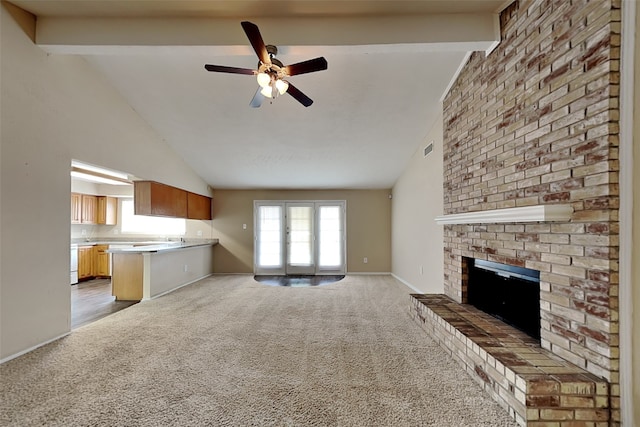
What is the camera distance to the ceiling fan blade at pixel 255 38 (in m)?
1.94

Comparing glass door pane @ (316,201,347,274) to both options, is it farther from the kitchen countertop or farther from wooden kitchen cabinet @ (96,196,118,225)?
wooden kitchen cabinet @ (96,196,118,225)

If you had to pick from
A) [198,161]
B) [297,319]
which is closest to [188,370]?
[297,319]

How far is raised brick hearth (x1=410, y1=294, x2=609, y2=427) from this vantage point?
1669 mm

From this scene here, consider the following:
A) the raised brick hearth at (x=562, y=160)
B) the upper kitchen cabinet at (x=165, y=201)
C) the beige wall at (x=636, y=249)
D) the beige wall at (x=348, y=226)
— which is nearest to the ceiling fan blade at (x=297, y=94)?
the raised brick hearth at (x=562, y=160)

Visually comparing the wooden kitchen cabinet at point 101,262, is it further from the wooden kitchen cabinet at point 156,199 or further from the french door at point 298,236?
the french door at point 298,236

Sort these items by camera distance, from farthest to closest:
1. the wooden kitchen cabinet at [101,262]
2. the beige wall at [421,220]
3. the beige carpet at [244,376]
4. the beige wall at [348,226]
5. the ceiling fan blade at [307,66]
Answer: the beige wall at [348,226] → the wooden kitchen cabinet at [101,262] → the beige wall at [421,220] → the ceiling fan blade at [307,66] → the beige carpet at [244,376]

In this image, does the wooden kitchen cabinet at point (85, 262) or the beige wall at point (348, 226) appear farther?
the beige wall at point (348, 226)

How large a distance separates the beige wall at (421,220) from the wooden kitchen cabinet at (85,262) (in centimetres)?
668

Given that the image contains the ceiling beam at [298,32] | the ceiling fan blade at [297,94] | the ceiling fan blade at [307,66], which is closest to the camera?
the ceiling fan blade at [307,66]

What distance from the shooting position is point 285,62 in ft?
10.5

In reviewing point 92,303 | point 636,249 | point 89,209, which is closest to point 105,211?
point 89,209

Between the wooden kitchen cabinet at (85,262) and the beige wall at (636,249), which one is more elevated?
the beige wall at (636,249)

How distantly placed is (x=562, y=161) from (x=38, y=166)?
4.34m

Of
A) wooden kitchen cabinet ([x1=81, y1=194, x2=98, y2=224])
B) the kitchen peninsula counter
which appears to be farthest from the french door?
wooden kitchen cabinet ([x1=81, y1=194, x2=98, y2=224])
